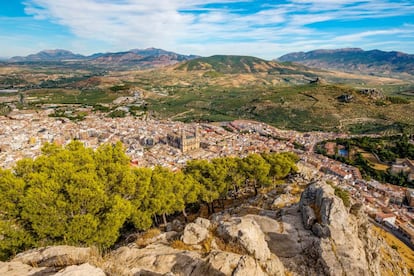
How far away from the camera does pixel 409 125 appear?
92250 mm

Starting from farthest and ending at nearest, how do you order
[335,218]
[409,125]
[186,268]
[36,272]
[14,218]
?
[409,125] < [14,218] < [335,218] < [186,268] < [36,272]

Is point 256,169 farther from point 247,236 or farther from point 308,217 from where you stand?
point 247,236

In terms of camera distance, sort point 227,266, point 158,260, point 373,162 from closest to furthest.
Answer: point 227,266
point 158,260
point 373,162

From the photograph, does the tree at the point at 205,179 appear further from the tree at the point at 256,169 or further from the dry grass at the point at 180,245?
the dry grass at the point at 180,245

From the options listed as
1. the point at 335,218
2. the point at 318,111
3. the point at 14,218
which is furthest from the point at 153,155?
the point at 318,111

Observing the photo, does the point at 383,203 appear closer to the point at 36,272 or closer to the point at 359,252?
the point at 359,252

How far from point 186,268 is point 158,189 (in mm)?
9156

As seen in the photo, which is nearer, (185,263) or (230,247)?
(185,263)

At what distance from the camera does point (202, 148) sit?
6569 cm

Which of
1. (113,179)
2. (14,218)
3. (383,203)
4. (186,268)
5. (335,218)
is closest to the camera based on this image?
(186,268)

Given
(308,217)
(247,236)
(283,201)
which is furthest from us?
(283,201)

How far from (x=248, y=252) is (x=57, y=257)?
6.19 meters

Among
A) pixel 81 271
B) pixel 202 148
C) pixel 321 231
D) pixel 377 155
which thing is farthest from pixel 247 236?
pixel 377 155

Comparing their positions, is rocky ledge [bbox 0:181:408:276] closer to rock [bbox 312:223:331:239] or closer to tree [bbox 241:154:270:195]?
rock [bbox 312:223:331:239]
